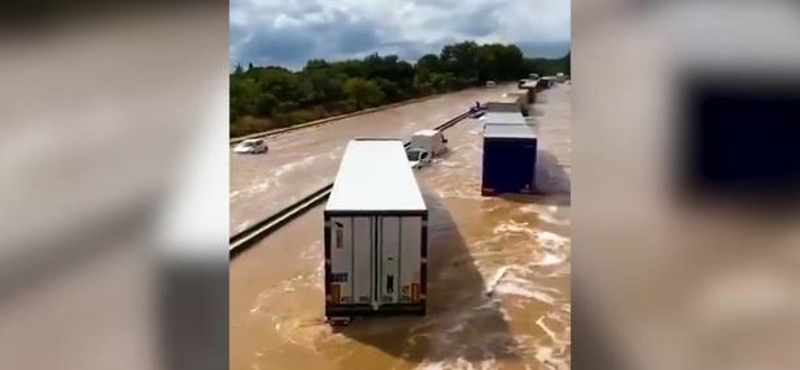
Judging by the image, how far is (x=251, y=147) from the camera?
60.6 inches

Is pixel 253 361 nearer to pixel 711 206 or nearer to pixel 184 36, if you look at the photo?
pixel 184 36

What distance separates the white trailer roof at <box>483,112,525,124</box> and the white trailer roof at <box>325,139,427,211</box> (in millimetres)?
210

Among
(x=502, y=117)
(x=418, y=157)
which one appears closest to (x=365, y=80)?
(x=418, y=157)

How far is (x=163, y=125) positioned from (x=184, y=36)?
189 millimetres

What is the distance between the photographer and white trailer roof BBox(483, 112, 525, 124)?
5.26ft

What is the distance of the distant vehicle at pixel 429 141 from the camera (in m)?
1.62

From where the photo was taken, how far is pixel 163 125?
1.42 m

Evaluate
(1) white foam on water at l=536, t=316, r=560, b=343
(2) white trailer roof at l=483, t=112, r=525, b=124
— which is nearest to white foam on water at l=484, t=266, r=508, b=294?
(1) white foam on water at l=536, t=316, r=560, b=343

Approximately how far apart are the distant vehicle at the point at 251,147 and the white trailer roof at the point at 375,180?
0.60 feet

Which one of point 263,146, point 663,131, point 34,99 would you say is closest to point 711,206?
point 663,131

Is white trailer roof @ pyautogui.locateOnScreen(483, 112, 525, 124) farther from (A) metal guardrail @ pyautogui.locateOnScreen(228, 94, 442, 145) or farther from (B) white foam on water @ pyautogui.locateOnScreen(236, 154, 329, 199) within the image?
(B) white foam on water @ pyautogui.locateOnScreen(236, 154, 329, 199)

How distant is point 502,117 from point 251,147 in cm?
58

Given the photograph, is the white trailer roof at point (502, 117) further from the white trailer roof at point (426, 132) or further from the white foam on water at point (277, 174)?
the white foam on water at point (277, 174)

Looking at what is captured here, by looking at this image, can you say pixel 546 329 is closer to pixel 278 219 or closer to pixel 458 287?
pixel 458 287
